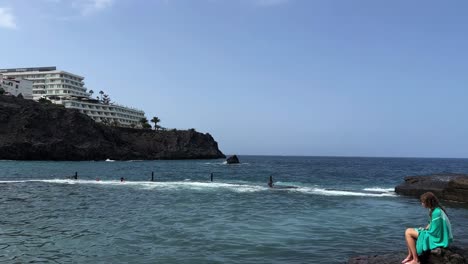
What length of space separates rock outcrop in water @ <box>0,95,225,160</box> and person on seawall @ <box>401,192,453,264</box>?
130m

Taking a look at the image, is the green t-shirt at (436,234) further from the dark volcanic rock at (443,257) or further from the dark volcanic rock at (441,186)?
the dark volcanic rock at (441,186)

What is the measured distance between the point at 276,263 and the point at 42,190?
33.6 metres

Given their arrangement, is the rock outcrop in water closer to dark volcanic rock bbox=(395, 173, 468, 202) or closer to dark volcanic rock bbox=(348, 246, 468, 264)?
dark volcanic rock bbox=(395, 173, 468, 202)

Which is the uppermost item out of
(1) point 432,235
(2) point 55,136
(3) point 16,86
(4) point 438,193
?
(3) point 16,86

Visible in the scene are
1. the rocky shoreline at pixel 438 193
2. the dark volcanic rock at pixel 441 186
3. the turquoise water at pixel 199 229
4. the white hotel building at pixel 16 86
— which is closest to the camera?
the rocky shoreline at pixel 438 193

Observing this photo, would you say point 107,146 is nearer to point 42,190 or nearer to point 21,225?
point 42,190

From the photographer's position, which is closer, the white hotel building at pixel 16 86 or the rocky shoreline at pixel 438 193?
the rocky shoreline at pixel 438 193

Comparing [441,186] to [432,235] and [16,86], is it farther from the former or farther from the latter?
[16,86]

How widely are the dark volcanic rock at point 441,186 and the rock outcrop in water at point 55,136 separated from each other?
113 m

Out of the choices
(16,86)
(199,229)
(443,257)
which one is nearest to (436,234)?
(443,257)

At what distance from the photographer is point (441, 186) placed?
41.4 m

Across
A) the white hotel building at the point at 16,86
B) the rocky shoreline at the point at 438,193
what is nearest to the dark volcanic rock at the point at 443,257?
the rocky shoreline at the point at 438,193

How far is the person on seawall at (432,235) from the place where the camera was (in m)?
10.9

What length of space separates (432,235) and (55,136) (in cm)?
13829
